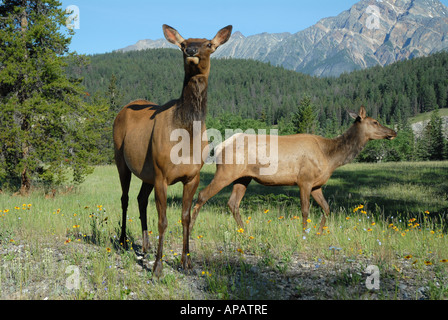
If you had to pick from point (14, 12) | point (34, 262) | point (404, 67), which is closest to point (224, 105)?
point (404, 67)

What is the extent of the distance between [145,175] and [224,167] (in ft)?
10.0

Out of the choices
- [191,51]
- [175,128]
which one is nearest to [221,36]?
[191,51]

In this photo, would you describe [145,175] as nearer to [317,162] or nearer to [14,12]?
[317,162]

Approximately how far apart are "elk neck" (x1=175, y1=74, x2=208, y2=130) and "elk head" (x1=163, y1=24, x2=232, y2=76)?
4.6 inches

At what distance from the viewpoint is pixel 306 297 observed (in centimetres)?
386

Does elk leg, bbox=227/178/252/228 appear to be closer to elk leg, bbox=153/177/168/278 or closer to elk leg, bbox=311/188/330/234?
elk leg, bbox=311/188/330/234

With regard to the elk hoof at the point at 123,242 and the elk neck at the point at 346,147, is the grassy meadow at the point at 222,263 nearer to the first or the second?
the elk hoof at the point at 123,242

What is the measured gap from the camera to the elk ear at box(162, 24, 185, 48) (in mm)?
4613

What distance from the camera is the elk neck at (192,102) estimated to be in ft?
15.1

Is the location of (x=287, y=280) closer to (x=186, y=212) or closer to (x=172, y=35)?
(x=186, y=212)

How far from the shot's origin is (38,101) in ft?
46.6

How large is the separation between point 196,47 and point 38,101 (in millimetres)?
12203

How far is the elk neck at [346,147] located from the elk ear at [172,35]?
5.14m

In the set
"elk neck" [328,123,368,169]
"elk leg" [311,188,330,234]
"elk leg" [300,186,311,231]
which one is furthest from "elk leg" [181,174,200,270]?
"elk neck" [328,123,368,169]
